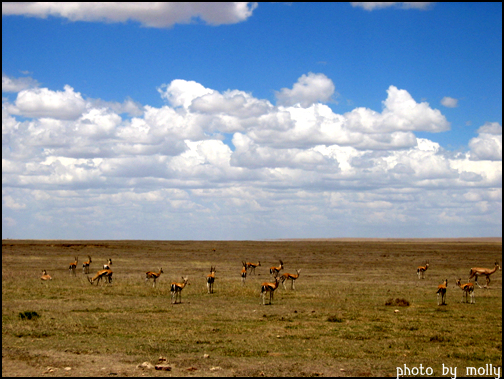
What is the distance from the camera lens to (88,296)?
85.5 feet

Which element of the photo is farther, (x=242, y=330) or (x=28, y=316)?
(x=28, y=316)

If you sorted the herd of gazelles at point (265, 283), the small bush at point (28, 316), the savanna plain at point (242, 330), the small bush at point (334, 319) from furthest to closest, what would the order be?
the herd of gazelles at point (265, 283) < the small bush at point (334, 319) < the small bush at point (28, 316) < the savanna plain at point (242, 330)

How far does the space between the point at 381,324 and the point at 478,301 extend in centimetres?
934


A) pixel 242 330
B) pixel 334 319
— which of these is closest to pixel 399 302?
pixel 334 319

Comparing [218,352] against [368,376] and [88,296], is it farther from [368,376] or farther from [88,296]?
[88,296]

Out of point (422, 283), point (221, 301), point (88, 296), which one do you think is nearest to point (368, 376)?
point (221, 301)

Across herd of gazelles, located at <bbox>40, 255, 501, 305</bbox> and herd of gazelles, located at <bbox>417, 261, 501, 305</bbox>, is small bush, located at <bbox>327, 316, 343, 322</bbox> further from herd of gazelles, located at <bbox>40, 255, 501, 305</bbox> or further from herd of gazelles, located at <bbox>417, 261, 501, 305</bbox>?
herd of gazelles, located at <bbox>417, 261, 501, 305</bbox>

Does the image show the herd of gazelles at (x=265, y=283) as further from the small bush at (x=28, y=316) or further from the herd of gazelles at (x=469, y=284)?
the small bush at (x=28, y=316)

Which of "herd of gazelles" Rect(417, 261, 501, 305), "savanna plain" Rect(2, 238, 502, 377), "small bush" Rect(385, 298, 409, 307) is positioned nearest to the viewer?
"savanna plain" Rect(2, 238, 502, 377)

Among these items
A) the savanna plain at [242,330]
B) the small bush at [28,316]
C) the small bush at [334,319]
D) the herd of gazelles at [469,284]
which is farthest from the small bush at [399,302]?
the small bush at [28,316]

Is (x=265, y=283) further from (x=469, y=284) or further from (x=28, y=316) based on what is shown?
(x=28, y=316)

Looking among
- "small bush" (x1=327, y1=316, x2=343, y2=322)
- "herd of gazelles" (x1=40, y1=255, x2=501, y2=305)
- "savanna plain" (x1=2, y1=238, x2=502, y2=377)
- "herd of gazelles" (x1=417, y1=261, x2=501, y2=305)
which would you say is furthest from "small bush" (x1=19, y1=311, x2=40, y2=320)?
"herd of gazelles" (x1=417, y1=261, x2=501, y2=305)

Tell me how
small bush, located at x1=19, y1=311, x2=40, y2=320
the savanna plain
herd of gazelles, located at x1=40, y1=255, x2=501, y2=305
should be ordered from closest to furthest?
the savanna plain
small bush, located at x1=19, y1=311, x2=40, y2=320
herd of gazelles, located at x1=40, y1=255, x2=501, y2=305

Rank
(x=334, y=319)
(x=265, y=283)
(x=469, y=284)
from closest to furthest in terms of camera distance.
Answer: (x=334, y=319), (x=265, y=283), (x=469, y=284)
